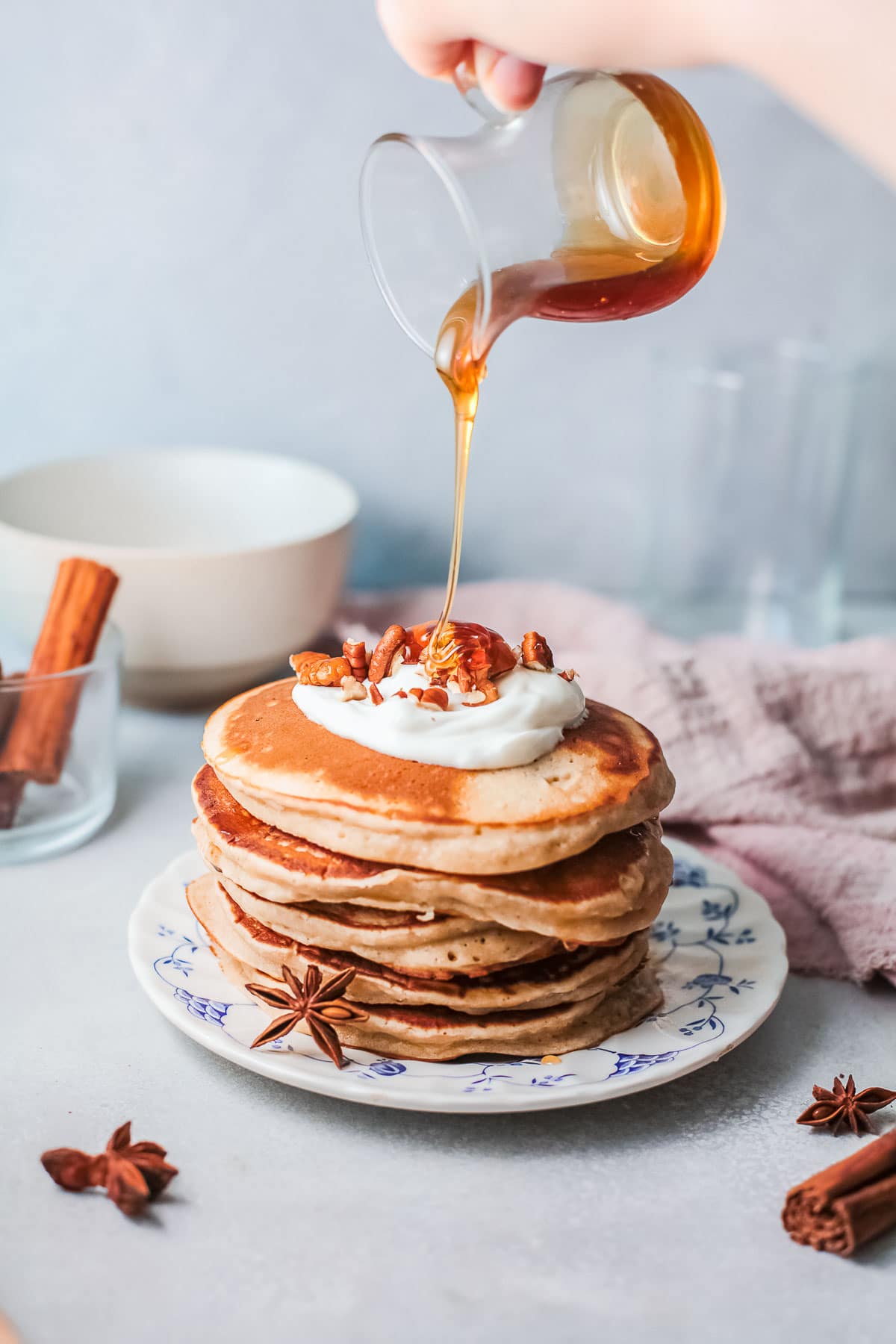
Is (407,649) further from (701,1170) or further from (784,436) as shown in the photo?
(784,436)

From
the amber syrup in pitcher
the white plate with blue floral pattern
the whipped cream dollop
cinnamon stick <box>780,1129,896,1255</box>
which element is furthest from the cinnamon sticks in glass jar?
cinnamon stick <box>780,1129,896,1255</box>

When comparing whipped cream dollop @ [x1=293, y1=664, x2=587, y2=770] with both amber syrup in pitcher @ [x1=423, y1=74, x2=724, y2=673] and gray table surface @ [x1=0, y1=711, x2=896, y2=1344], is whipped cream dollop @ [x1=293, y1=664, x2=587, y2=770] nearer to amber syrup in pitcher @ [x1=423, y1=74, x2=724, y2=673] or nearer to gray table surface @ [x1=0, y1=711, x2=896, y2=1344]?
amber syrup in pitcher @ [x1=423, y1=74, x2=724, y2=673]

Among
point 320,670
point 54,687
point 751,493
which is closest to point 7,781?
point 54,687

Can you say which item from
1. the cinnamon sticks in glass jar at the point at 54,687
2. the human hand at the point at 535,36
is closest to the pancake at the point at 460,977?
the cinnamon sticks in glass jar at the point at 54,687

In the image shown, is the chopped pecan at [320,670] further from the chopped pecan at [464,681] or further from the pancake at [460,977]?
the pancake at [460,977]

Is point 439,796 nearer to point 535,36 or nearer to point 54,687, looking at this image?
point 535,36

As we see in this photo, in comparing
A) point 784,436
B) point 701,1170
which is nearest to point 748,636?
point 784,436

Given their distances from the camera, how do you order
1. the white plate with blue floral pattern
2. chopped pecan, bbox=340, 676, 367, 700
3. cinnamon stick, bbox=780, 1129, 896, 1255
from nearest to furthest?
cinnamon stick, bbox=780, 1129, 896, 1255 < the white plate with blue floral pattern < chopped pecan, bbox=340, 676, 367, 700
